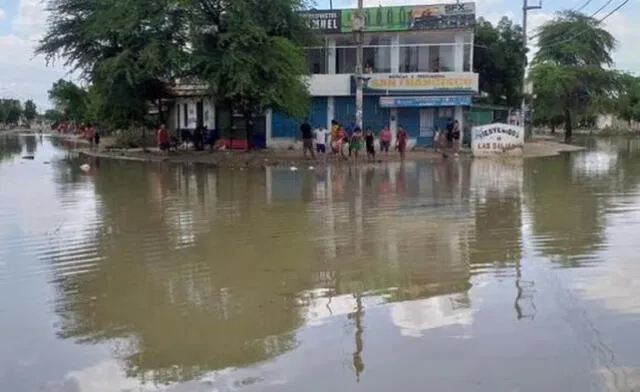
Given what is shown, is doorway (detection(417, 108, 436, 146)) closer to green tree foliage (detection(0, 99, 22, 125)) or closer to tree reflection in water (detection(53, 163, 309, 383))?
tree reflection in water (detection(53, 163, 309, 383))

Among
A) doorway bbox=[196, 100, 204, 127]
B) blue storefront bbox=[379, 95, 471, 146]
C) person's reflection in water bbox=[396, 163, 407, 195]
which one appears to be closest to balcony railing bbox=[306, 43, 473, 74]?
blue storefront bbox=[379, 95, 471, 146]

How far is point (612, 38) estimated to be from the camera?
6856cm

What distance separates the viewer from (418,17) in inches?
1565

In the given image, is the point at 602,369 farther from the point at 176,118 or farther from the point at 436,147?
the point at 176,118

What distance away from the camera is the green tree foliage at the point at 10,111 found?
5478 inches

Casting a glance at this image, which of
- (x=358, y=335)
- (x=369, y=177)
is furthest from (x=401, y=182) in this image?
(x=358, y=335)

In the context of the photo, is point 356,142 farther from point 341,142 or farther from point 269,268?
point 269,268

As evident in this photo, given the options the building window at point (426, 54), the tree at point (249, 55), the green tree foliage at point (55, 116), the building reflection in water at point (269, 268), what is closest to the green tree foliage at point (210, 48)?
the tree at point (249, 55)

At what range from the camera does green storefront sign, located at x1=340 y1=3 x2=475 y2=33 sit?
39281mm

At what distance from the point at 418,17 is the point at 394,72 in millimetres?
3044

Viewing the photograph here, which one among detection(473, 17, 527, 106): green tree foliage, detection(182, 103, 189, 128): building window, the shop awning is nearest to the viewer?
the shop awning

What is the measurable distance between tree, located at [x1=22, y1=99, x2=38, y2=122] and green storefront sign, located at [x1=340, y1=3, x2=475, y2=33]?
141344 millimetres

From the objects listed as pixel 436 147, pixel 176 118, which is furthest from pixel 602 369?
pixel 176 118

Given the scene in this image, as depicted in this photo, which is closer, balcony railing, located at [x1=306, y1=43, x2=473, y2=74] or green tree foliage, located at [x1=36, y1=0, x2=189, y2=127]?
green tree foliage, located at [x1=36, y1=0, x2=189, y2=127]
